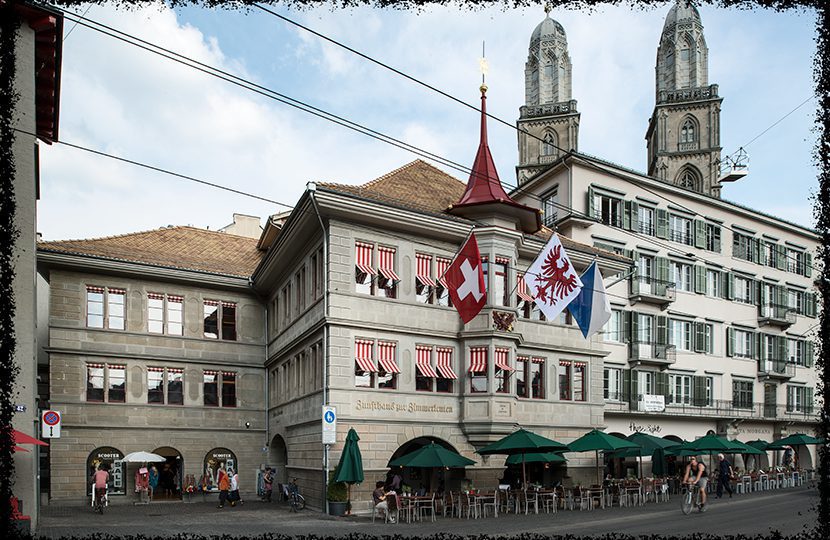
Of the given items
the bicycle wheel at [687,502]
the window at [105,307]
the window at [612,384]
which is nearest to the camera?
the bicycle wheel at [687,502]

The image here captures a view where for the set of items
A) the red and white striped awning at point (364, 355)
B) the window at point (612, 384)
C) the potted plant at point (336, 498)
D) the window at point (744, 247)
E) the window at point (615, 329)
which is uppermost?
the window at point (744, 247)

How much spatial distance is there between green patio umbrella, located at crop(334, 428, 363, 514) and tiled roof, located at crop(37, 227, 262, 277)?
14.3 meters

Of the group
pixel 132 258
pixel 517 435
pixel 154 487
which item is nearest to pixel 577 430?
pixel 517 435

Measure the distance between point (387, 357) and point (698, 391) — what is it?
92.5 feet

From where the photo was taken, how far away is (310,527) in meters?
21.1

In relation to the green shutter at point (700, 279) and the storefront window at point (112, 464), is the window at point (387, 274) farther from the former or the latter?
the green shutter at point (700, 279)

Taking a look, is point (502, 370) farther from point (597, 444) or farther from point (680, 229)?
point (680, 229)

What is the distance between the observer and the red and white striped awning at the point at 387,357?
27297 millimetres

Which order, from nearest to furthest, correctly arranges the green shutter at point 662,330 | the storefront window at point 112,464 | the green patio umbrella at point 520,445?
1. the green patio umbrella at point 520,445
2. the storefront window at point 112,464
3. the green shutter at point 662,330

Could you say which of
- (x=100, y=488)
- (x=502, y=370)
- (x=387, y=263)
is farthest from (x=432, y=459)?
(x=100, y=488)

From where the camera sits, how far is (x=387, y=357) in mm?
27484

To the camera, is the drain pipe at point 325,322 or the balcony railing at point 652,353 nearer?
the drain pipe at point 325,322

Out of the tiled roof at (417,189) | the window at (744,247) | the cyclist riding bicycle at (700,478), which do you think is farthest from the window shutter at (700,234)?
the cyclist riding bicycle at (700,478)

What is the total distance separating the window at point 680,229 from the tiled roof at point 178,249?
24788 millimetres
